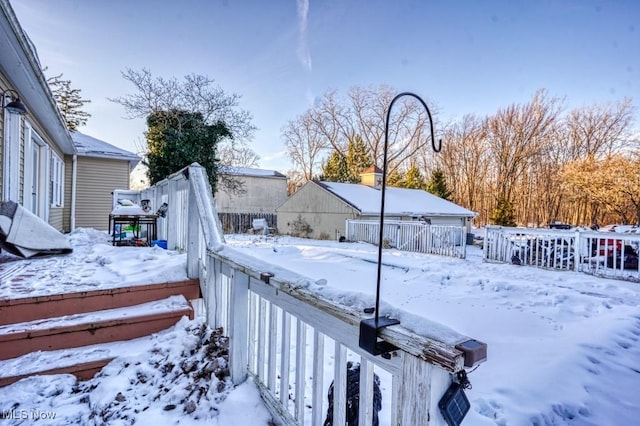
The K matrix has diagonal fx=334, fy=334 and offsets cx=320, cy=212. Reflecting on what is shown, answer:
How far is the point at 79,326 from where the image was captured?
7.77 feet

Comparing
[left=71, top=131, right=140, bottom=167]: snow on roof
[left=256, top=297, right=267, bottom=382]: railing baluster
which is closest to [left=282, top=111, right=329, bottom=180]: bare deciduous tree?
[left=71, top=131, right=140, bottom=167]: snow on roof

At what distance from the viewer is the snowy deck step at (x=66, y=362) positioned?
2.02 meters

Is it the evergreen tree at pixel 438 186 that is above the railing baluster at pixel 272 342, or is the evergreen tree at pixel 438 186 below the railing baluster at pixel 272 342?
above

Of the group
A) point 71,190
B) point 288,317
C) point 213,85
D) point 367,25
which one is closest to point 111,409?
point 288,317

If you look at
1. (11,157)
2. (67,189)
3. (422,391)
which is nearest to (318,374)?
(422,391)

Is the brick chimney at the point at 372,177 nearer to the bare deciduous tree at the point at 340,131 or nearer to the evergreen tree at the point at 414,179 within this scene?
the bare deciduous tree at the point at 340,131

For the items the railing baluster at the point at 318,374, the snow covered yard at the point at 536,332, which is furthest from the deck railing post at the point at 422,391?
the railing baluster at the point at 318,374

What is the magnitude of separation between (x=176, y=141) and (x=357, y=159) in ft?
53.4

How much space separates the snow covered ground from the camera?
1.81 meters

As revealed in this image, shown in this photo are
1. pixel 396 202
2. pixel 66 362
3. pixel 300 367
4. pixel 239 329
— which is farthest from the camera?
pixel 396 202

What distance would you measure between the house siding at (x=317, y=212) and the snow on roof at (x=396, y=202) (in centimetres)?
38

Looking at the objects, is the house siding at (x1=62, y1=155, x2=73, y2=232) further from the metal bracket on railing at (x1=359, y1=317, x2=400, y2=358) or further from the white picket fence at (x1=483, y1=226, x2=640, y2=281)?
the white picket fence at (x1=483, y1=226, x2=640, y2=281)

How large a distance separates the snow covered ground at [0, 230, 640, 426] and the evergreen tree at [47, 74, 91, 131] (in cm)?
1814

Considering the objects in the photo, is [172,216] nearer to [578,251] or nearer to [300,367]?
[300,367]
